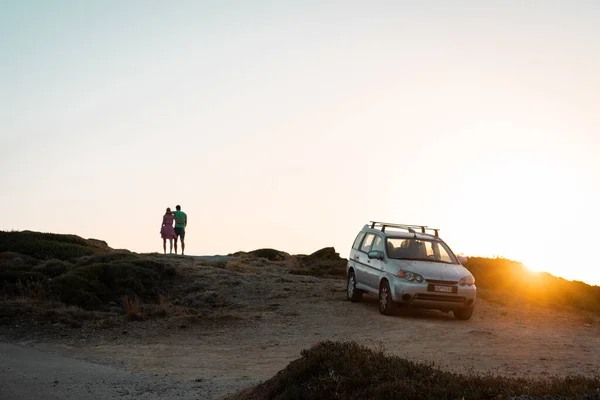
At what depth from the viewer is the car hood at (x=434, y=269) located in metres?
18.3

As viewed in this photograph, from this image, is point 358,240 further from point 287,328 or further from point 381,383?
point 381,383

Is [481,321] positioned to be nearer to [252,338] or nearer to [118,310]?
[252,338]

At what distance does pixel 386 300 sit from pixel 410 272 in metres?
1.16

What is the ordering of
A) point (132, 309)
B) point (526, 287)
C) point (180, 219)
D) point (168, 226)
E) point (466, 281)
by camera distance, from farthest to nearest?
point (168, 226) → point (180, 219) → point (526, 287) → point (132, 309) → point (466, 281)

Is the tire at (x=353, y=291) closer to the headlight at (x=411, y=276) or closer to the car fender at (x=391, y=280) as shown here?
the car fender at (x=391, y=280)

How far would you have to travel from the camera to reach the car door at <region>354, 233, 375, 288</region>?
67.2 ft

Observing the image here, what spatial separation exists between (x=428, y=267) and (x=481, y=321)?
7.07ft

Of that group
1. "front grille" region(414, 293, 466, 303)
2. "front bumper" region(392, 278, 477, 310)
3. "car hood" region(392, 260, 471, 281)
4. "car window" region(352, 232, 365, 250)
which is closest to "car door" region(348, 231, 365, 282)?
"car window" region(352, 232, 365, 250)

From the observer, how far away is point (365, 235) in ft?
69.6

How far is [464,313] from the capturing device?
752 inches

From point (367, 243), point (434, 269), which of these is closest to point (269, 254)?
point (367, 243)

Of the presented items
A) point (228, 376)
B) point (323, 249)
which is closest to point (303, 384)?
point (228, 376)

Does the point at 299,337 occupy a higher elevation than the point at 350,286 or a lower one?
lower

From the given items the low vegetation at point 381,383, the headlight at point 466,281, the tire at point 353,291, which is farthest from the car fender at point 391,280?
the low vegetation at point 381,383
